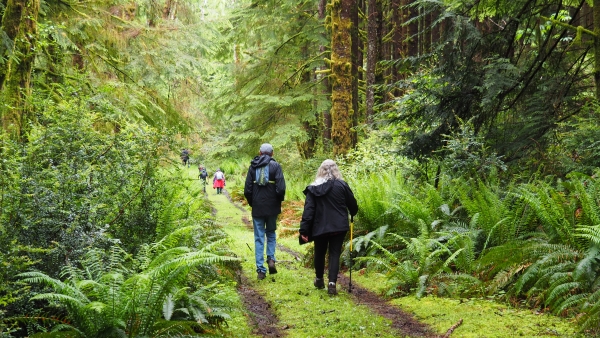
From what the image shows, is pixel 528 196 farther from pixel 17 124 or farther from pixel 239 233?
pixel 239 233

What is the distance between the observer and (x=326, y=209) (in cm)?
785

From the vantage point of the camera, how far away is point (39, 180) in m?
5.24

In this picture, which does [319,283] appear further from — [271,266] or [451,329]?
[451,329]

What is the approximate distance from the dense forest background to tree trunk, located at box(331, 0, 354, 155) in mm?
56

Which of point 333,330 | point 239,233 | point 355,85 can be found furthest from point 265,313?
point 355,85

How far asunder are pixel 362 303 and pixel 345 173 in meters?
6.94

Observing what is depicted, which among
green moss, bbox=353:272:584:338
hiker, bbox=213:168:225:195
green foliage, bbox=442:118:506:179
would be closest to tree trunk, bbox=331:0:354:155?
green foliage, bbox=442:118:506:179

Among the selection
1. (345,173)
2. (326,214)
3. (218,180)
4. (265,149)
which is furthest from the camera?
(218,180)

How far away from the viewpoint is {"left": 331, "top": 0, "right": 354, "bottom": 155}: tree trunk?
536 inches

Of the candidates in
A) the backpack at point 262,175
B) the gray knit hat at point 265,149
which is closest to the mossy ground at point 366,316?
the backpack at point 262,175

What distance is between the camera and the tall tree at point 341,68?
13.6m

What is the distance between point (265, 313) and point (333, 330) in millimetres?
1318

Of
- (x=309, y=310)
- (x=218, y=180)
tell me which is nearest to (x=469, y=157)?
(x=309, y=310)

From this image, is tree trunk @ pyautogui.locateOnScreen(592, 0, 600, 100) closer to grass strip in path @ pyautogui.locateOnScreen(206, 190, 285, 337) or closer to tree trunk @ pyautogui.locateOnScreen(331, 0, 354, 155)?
grass strip in path @ pyautogui.locateOnScreen(206, 190, 285, 337)
